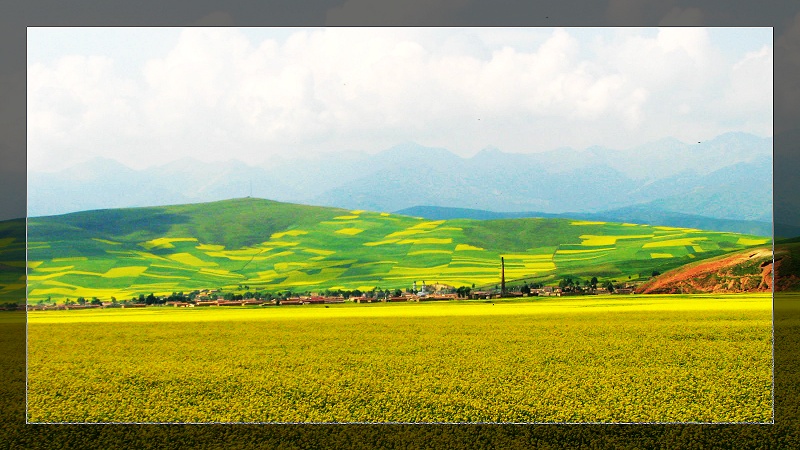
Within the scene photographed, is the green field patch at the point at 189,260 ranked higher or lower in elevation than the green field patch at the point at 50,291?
higher

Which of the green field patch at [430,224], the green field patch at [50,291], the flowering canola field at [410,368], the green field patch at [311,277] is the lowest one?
the flowering canola field at [410,368]

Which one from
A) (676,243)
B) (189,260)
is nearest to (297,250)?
(189,260)

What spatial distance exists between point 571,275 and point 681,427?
427cm

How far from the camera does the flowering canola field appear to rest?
636 centimetres

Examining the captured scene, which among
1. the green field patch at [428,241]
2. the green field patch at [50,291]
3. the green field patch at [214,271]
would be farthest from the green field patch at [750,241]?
the green field patch at [50,291]

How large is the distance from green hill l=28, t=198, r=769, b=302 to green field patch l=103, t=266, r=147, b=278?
0.06ft

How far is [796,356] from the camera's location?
8305mm

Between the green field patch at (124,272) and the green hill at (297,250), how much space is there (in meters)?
0.02

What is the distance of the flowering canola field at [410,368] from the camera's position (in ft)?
20.9

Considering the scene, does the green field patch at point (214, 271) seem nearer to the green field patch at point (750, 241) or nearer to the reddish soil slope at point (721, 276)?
the reddish soil slope at point (721, 276)

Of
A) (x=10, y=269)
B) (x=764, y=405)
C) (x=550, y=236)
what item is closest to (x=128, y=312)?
(x=10, y=269)

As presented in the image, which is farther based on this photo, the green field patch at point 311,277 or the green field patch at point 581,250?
the green field patch at point 581,250

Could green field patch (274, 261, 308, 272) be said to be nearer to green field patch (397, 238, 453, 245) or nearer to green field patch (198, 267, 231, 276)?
green field patch (198, 267, 231, 276)

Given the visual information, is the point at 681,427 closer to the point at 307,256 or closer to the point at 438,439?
the point at 438,439
